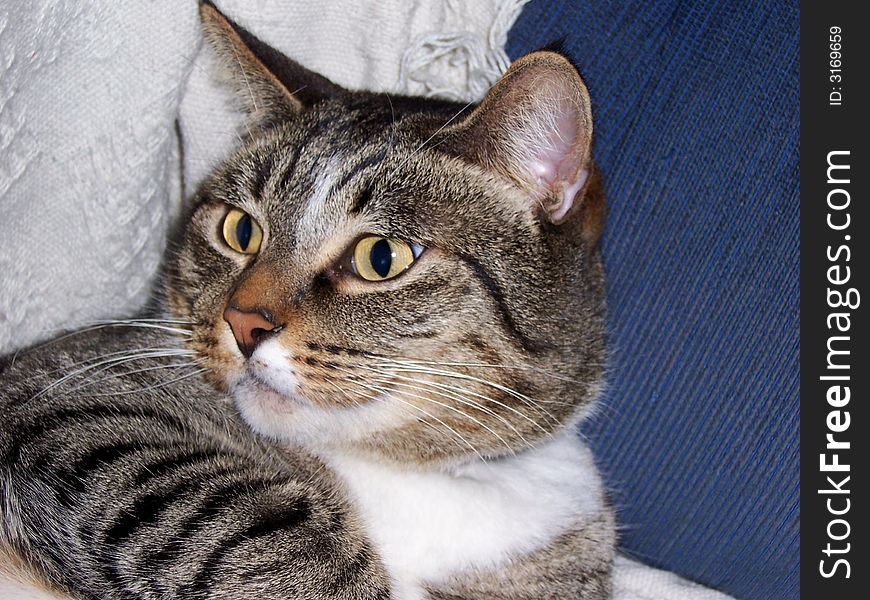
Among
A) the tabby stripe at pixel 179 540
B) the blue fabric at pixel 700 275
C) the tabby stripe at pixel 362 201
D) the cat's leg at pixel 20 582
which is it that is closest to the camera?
the tabby stripe at pixel 179 540

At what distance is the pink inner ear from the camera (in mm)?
1320

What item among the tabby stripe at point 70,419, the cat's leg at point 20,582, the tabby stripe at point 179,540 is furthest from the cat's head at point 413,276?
the cat's leg at point 20,582

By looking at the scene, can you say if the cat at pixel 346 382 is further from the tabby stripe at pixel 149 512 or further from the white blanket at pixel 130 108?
the white blanket at pixel 130 108

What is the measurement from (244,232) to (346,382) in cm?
40

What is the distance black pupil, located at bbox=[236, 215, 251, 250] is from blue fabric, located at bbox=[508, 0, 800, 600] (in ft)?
2.40

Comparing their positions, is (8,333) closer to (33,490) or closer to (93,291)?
(93,291)

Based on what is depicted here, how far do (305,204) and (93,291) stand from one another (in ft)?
2.17

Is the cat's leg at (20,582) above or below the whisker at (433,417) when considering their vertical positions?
below

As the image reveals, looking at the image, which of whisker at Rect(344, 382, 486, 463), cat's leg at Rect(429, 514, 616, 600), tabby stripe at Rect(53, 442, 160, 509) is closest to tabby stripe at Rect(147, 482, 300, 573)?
tabby stripe at Rect(53, 442, 160, 509)

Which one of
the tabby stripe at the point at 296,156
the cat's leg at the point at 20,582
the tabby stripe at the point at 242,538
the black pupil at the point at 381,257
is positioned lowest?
the cat's leg at the point at 20,582

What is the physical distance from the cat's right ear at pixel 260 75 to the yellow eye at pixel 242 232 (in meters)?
0.22

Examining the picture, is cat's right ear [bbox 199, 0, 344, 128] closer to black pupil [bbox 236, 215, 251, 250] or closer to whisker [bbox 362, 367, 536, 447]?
black pupil [bbox 236, 215, 251, 250]

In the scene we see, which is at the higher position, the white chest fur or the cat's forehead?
the cat's forehead

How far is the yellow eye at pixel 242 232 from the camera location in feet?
4.89
